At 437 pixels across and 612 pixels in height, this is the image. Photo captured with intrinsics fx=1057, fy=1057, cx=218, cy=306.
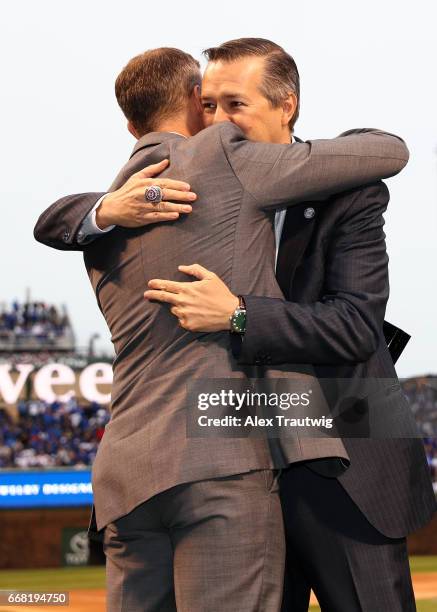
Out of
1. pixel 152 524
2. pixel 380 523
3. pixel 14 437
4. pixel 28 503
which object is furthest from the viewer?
pixel 14 437

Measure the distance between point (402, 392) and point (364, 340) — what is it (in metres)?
0.29

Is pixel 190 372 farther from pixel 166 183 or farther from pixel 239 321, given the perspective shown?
pixel 166 183

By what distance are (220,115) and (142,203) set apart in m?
0.38

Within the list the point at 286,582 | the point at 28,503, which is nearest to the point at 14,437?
the point at 28,503

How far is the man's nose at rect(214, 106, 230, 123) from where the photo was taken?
279cm

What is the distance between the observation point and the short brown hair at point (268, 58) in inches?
111

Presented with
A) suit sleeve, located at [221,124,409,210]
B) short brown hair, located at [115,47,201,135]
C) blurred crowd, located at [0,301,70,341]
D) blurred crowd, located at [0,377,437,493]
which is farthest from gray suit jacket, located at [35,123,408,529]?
blurred crowd, located at [0,301,70,341]

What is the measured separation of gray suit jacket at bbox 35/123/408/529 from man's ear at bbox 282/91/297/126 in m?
0.22

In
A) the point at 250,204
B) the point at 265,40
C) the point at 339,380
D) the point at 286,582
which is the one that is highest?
the point at 265,40

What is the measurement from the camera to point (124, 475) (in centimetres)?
254

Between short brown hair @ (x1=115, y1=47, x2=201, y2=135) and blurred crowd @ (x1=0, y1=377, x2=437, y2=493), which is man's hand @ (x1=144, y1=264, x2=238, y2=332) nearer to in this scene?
short brown hair @ (x1=115, y1=47, x2=201, y2=135)

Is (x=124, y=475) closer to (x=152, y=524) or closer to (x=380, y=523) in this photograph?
(x=152, y=524)

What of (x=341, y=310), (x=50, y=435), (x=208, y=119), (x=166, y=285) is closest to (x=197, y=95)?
(x=208, y=119)

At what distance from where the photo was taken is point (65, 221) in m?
2.83
